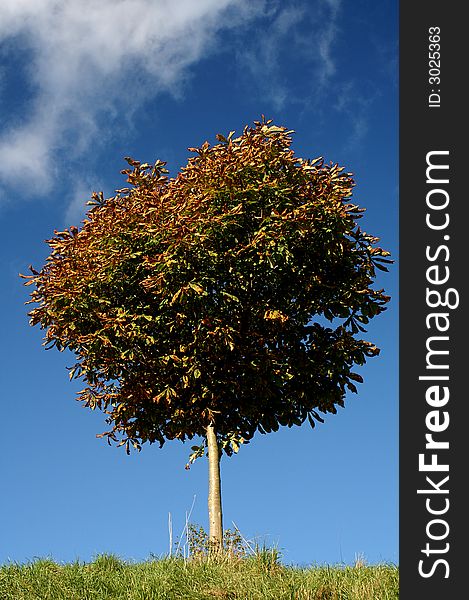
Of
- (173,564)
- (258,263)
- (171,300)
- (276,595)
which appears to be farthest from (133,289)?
(276,595)

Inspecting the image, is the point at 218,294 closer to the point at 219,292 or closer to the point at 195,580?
the point at 219,292

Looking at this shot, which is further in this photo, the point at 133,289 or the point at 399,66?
the point at 133,289

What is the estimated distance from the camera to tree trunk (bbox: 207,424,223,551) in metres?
16.7

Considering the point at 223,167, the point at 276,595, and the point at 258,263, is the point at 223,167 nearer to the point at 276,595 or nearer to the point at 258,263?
the point at 258,263

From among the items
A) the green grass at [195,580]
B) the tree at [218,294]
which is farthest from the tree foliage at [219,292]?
the green grass at [195,580]

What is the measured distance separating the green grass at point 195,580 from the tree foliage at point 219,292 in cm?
436

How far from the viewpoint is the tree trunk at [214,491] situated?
16.7 metres

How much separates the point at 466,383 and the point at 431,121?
364cm

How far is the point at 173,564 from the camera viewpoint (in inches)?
524

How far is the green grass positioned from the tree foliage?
4356 mm

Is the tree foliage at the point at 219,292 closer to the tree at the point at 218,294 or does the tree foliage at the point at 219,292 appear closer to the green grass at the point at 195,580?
the tree at the point at 218,294

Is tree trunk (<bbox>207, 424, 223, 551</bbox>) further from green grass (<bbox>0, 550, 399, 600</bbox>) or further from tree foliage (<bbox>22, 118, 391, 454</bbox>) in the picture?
green grass (<bbox>0, 550, 399, 600</bbox>)

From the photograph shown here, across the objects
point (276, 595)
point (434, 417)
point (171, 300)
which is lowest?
point (276, 595)

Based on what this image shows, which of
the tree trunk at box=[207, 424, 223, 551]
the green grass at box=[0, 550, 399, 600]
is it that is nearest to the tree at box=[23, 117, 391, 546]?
the tree trunk at box=[207, 424, 223, 551]
